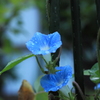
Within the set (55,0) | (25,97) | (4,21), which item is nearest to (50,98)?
(25,97)

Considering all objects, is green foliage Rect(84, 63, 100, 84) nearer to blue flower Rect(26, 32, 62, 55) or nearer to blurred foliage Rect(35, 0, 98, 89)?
blue flower Rect(26, 32, 62, 55)

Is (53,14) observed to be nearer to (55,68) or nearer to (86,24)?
(55,68)

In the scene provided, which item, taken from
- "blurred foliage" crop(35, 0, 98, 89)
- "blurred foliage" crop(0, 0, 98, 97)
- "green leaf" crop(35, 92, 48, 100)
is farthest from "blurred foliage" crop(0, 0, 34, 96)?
"green leaf" crop(35, 92, 48, 100)

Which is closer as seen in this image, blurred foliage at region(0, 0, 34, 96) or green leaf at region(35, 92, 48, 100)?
green leaf at region(35, 92, 48, 100)

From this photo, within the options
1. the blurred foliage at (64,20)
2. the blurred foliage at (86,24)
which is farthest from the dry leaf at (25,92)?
the blurred foliage at (86,24)

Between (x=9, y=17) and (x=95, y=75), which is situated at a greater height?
(x=95, y=75)

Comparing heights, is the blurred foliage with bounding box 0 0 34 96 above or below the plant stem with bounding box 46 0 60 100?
below

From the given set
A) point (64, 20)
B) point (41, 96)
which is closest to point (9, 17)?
point (64, 20)

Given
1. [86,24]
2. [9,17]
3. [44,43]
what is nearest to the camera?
[44,43]

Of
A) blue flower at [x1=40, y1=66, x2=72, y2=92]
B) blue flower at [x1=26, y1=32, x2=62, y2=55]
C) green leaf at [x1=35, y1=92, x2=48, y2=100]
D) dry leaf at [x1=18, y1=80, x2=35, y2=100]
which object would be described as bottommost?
green leaf at [x1=35, y1=92, x2=48, y2=100]

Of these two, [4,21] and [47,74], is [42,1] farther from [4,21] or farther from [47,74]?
[47,74]
